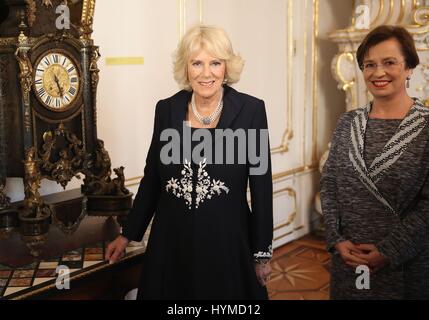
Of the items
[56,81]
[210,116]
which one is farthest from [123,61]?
[210,116]

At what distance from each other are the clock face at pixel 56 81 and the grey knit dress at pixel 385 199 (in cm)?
103

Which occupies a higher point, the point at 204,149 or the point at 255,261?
the point at 204,149

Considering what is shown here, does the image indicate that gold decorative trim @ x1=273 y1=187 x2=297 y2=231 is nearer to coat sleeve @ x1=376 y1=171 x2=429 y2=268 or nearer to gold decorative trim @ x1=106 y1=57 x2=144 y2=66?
gold decorative trim @ x1=106 y1=57 x2=144 y2=66

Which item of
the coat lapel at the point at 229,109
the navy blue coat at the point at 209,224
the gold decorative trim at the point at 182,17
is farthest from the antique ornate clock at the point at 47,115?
the gold decorative trim at the point at 182,17

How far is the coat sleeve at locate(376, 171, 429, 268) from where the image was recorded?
1.87 metres

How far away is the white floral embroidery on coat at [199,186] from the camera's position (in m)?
1.80

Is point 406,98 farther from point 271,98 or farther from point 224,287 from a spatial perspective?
point 271,98

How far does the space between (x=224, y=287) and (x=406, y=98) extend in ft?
3.06

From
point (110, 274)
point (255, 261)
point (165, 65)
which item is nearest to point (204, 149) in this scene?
point (255, 261)

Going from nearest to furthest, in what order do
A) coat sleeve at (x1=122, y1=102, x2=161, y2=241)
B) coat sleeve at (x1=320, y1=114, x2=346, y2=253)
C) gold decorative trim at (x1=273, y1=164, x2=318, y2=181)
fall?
1. coat sleeve at (x1=122, y1=102, x2=161, y2=241)
2. coat sleeve at (x1=320, y1=114, x2=346, y2=253)
3. gold decorative trim at (x1=273, y1=164, x2=318, y2=181)

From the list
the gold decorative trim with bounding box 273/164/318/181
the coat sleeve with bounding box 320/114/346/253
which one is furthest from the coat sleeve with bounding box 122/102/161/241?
the gold decorative trim with bounding box 273/164/318/181

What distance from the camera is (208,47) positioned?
1794 millimetres

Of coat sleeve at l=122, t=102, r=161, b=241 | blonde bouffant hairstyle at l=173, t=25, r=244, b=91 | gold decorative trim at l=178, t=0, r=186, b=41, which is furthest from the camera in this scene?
gold decorative trim at l=178, t=0, r=186, b=41

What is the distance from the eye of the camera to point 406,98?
6.49ft
